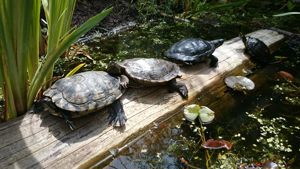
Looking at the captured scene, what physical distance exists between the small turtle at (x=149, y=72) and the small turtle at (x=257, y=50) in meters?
1.22

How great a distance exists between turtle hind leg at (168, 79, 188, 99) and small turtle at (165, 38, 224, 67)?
335mm

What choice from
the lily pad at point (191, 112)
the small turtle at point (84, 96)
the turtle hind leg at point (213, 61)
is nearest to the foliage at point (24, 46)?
the small turtle at point (84, 96)

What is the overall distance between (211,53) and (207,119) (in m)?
0.85

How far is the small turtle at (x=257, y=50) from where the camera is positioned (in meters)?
3.68

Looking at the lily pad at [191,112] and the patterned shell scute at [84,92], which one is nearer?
the patterned shell scute at [84,92]

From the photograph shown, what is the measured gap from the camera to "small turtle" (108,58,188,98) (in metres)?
2.67

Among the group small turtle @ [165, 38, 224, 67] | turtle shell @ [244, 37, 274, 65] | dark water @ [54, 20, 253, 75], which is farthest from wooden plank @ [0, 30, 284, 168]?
turtle shell @ [244, 37, 274, 65]

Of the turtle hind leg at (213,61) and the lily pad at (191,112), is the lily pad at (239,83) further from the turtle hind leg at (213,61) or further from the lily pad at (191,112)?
the lily pad at (191,112)

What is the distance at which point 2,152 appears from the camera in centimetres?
198

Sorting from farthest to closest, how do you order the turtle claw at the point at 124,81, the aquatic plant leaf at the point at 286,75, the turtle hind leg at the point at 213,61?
the aquatic plant leaf at the point at 286,75, the turtle hind leg at the point at 213,61, the turtle claw at the point at 124,81

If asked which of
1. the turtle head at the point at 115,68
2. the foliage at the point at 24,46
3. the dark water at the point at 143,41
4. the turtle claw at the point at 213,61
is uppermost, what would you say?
the foliage at the point at 24,46

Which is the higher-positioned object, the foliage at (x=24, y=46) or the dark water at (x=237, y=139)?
the foliage at (x=24, y=46)

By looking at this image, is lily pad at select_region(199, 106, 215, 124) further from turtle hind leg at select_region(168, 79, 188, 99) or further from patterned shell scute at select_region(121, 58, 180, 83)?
patterned shell scute at select_region(121, 58, 180, 83)

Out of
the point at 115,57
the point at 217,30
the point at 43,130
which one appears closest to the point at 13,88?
the point at 43,130
